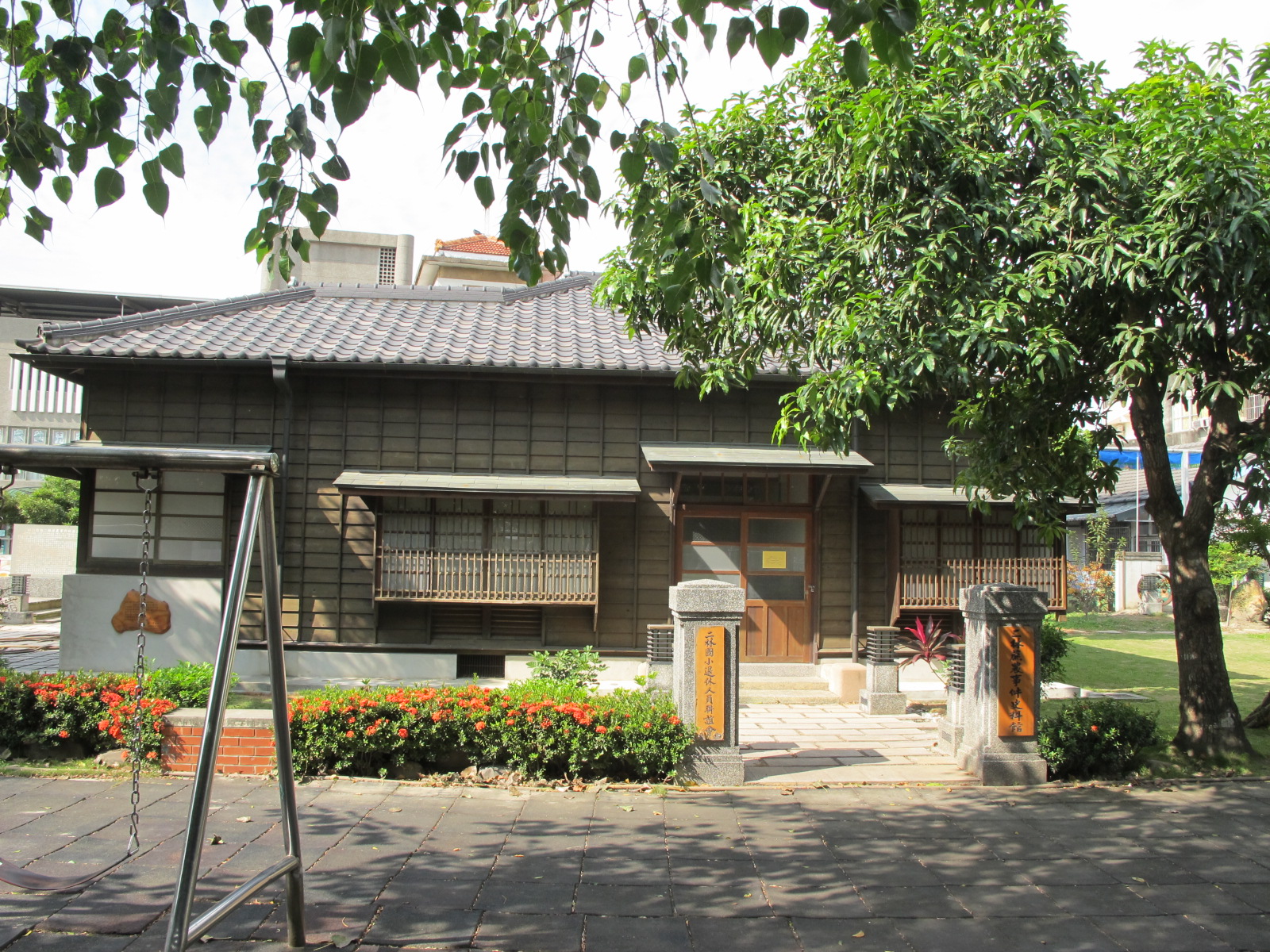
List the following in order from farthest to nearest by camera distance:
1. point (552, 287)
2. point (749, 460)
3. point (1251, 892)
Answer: point (552, 287) → point (749, 460) → point (1251, 892)

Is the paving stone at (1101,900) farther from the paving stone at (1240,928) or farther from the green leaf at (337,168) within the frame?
the green leaf at (337,168)

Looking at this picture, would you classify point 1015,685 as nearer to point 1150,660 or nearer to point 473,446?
point 473,446

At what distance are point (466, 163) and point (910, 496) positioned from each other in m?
9.36

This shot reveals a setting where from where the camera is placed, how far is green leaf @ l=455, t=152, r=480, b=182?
13.3 feet

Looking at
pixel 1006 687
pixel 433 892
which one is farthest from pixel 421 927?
pixel 1006 687

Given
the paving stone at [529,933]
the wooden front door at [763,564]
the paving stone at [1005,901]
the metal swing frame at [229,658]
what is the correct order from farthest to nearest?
the wooden front door at [763,564] → the paving stone at [1005,901] → the paving stone at [529,933] → the metal swing frame at [229,658]

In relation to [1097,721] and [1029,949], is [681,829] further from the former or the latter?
[1097,721]

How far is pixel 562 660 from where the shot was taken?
9.67 metres

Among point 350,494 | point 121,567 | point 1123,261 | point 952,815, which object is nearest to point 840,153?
point 1123,261

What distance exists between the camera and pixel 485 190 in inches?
163

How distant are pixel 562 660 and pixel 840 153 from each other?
19.6 ft

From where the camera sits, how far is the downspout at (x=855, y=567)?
40.4 feet

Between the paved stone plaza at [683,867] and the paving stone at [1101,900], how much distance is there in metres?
0.02

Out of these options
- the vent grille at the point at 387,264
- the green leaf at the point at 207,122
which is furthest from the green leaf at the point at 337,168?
the vent grille at the point at 387,264
